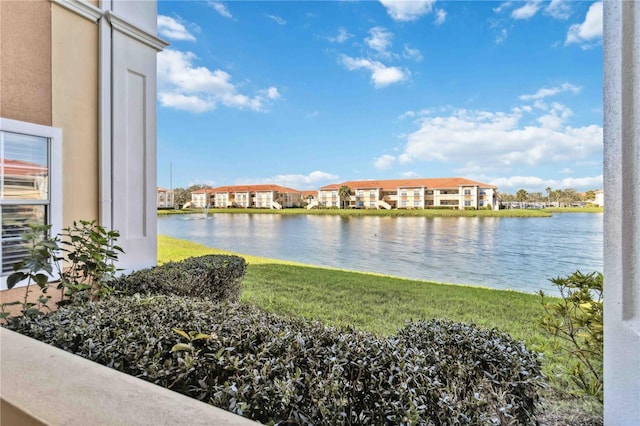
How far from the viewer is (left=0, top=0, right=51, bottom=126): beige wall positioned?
242 cm

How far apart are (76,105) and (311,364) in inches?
125

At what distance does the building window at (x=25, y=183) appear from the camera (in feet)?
8.04

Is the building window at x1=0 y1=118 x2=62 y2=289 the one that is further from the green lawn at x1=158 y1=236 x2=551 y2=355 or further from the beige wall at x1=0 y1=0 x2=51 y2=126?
the green lawn at x1=158 y1=236 x2=551 y2=355

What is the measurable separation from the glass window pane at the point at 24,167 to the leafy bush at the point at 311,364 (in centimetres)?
137

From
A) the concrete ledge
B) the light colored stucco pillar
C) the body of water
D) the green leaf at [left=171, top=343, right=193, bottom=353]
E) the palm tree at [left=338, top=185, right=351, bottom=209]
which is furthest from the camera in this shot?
the palm tree at [left=338, top=185, right=351, bottom=209]

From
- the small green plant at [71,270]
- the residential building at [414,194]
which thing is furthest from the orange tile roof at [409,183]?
the small green plant at [71,270]

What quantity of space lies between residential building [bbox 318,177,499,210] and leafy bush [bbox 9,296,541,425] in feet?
65.2

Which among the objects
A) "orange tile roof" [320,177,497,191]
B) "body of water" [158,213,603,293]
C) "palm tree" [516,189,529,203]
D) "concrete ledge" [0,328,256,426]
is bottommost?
"body of water" [158,213,603,293]

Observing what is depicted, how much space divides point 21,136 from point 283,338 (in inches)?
107

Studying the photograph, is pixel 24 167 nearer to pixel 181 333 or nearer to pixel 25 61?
pixel 25 61

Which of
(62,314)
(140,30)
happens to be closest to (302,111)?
(140,30)

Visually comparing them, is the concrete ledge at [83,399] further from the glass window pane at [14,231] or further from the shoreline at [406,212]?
the shoreline at [406,212]

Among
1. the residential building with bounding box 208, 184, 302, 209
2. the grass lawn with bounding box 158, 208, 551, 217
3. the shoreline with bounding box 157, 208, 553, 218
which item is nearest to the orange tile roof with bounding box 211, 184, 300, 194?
the residential building with bounding box 208, 184, 302, 209

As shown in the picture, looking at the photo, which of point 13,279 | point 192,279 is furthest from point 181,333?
point 192,279
